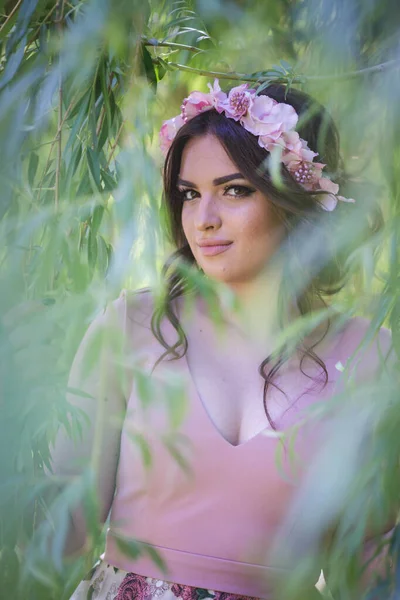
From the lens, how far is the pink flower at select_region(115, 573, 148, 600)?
126 cm

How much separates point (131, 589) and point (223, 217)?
598mm

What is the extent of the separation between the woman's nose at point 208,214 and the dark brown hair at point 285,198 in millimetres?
68

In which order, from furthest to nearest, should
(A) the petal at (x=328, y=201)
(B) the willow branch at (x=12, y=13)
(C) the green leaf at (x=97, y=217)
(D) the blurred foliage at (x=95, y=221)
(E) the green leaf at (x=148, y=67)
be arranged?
1. (A) the petal at (x=328, y=201)
2. (E) the green leaf at (x=148, y=67)
3. (B) the willow branch at (x=12, y=13)
4. (C) the green leaf at (x=97, y=217)
5. (D) the blurred foliage at (x=95, y=221)

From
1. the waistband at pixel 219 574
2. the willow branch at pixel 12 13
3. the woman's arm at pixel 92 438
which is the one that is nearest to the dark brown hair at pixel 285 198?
the woman's arm at pixel 92 438

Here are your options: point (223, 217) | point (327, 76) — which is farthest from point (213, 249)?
point (327, 76)

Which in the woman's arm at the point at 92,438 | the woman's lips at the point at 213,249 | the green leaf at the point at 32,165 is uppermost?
the green leaf at the point at 32,165

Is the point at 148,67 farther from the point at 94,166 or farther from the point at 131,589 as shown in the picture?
the point at 131,589

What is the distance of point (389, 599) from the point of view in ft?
3.08

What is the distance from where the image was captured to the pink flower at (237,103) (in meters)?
1.31

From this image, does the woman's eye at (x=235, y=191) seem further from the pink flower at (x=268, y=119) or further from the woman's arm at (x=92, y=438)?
the woman's arm at (x=92, y=438)

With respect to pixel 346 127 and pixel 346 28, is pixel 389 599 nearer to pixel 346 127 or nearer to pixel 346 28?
pixel 346 127

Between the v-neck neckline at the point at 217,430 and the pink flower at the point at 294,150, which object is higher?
the pink flower at the point at 294,150

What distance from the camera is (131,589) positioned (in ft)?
4.17

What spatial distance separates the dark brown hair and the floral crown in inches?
0.5
